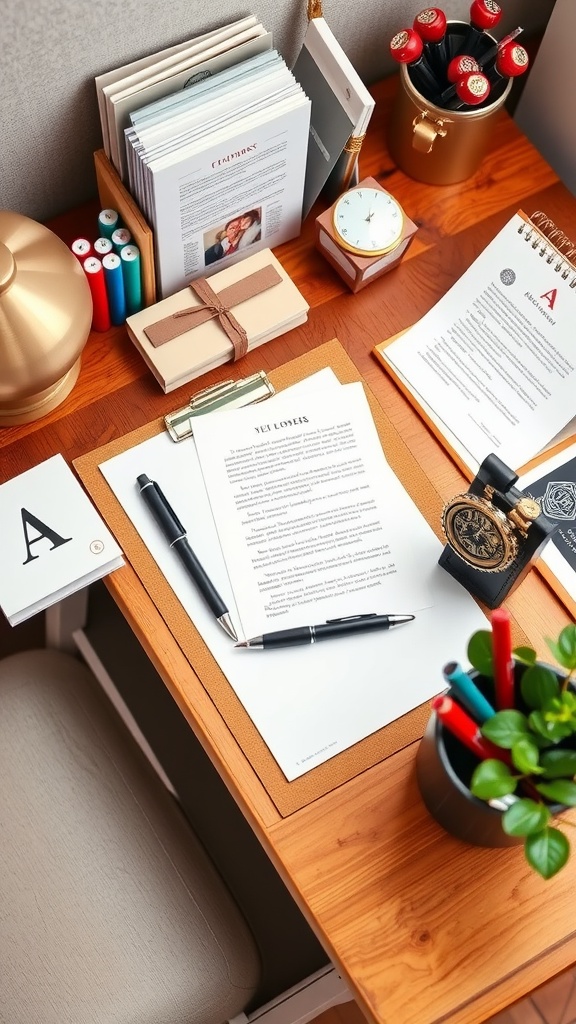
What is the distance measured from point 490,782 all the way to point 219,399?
492 millimetres

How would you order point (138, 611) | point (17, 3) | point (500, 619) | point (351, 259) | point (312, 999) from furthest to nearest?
point (312, 999)
point (351, 259)
point (138, 611)
point (17, 3)
point (500, 619)

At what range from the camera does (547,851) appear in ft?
2.20

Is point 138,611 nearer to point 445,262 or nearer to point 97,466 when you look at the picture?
point 97,466

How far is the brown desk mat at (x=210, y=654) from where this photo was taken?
2.86 feet

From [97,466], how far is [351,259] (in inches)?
13.8

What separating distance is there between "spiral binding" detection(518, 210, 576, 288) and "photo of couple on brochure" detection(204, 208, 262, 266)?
0.95 ft

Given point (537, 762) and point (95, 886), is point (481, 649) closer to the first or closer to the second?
point (537, 762)

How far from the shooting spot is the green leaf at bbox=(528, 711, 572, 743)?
69cm

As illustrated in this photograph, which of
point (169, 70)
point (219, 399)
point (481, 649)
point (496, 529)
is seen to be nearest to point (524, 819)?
point (481, 649)

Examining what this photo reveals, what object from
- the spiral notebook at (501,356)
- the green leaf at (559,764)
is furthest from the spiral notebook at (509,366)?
the green leaf at (559,764)

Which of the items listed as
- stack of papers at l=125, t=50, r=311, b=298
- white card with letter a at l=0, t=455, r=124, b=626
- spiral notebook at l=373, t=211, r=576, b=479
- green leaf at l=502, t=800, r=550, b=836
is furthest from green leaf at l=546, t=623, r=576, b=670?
stack of papers at l=125, t=50, r=311, b=298

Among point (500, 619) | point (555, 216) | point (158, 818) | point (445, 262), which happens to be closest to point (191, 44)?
point (445, 262)

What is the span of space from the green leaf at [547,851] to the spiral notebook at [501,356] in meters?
0.42

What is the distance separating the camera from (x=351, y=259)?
3.35ft
